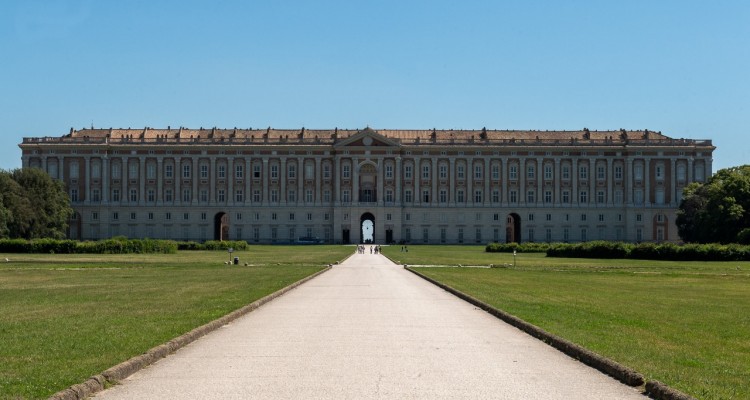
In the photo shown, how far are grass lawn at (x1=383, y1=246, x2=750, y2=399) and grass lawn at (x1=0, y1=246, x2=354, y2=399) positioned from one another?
25.3 feet

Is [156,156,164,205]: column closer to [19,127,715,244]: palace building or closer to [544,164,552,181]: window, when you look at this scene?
[19,127,715,244]: palace building

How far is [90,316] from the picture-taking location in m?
20.6

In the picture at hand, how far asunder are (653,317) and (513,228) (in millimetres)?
126650

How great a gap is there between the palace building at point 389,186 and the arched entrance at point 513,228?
0.70m

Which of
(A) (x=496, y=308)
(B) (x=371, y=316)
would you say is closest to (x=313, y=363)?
(B) (x=371, y=316)

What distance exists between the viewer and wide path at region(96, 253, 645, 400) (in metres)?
12.1

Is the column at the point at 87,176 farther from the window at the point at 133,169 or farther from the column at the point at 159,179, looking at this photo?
the column at the point at 159,179

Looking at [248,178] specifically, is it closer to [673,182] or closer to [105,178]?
[105,178]

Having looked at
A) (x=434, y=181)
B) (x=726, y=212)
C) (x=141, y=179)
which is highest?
(x=141, y=179)

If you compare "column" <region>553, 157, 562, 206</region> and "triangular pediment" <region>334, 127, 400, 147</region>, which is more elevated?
"triangular pediment" <region>334, 127, 400, 147</region>

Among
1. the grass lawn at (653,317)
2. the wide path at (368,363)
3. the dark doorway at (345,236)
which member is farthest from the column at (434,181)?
the wide path at (368,363)

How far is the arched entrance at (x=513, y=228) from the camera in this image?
142m

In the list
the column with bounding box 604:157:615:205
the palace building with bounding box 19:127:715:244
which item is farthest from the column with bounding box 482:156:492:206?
the column with bounding box 604:157:615:205

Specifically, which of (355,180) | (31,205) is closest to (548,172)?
(355,180)
